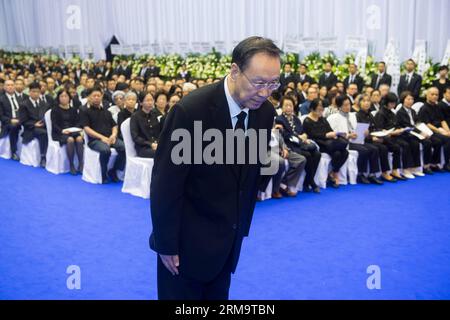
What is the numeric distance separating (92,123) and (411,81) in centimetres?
709

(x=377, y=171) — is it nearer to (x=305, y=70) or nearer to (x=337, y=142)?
(x=337, y=142)

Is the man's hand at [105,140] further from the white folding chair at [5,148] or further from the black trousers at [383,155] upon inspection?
the black trousers at [383,155]

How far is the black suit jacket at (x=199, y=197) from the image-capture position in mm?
1904

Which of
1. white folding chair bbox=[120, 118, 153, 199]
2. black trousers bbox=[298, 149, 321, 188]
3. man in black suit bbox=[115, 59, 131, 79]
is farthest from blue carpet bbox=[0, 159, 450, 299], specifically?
man in black suit bbox=[115, 59, 131, 79]

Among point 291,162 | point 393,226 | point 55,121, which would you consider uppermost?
point 55,121

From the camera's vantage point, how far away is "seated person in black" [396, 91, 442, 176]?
7.87m

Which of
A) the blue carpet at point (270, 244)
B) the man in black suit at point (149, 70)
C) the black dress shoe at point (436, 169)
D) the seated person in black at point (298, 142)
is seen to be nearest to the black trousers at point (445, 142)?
the black dress shoe at point (436, 169)

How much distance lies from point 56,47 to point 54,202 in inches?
734

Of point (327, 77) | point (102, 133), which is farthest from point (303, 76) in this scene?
point (102, 133)

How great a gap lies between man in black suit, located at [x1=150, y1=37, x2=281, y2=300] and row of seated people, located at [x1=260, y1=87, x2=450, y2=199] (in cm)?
428

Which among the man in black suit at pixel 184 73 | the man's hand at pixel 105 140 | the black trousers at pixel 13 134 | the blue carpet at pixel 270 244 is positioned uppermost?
the man in black suit at pixel 184 73

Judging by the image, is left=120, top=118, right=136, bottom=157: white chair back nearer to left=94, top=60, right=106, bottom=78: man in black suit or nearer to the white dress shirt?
the white dress shirt

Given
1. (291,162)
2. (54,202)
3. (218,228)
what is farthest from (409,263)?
(54,202)

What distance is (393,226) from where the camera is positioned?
5.41 metres
